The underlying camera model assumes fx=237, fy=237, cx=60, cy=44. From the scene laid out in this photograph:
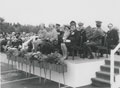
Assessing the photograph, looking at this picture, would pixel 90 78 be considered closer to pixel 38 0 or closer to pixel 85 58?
pixel 85 58

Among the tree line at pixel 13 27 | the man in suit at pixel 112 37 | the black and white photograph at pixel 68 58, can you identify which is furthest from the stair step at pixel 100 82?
the tree line at pixel 13 27

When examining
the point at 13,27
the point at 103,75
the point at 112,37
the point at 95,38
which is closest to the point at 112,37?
the point at 112,37

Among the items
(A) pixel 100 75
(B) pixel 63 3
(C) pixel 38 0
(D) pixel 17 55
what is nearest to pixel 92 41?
(A) pixel 100 75

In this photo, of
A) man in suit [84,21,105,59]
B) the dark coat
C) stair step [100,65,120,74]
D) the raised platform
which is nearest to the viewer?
stair step [100,65,120,74]

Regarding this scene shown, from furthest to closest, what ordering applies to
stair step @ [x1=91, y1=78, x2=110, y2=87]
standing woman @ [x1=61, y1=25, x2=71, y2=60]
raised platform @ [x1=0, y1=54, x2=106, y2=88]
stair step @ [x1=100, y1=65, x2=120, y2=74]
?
standing woman @ [x1=61, y1=25, x2=71, y2=60] → raised platform @ [x1=0, y1=54, x2=106, y2=88] → stair step @ [x1=100, y1=65, x2=120, y2=74] → stair step @ [x1=91, y1=78, x2=110, y2=87]

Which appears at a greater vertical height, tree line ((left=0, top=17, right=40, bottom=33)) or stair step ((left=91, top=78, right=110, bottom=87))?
tree line ((left=0, top=17, right=40, bottom=33))

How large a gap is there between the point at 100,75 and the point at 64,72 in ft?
4.06

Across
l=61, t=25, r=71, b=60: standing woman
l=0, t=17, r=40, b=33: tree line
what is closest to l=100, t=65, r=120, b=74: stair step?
l=61, t=25, r=71, b=60: standing woman

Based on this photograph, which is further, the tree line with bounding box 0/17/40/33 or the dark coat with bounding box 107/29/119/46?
the tree line with bounding box 0/17/40/33

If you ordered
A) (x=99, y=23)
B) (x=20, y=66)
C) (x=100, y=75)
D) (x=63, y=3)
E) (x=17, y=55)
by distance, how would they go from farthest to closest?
(x=63, y=3) → (x=20, y=66) → (x=17, y=55) → (x=99, y=23) → (x=100, y=75)

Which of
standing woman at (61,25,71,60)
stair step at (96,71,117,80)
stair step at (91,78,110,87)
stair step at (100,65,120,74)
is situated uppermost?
standing woman at (61,25,71,60)

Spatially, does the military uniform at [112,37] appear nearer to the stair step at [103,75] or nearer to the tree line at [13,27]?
the stair step at [103,75]

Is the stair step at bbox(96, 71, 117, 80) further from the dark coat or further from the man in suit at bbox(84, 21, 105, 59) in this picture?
the dark coat

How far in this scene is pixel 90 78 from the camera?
826 cm
